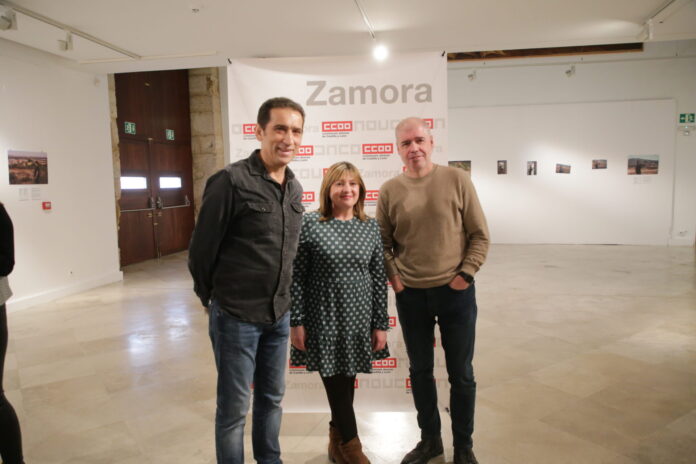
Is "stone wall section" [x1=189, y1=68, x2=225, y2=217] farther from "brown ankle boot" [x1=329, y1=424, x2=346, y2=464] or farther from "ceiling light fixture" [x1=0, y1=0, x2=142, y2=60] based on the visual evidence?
"brown ankle boot" [x1=329, y1=424, x2=346, y2=464]

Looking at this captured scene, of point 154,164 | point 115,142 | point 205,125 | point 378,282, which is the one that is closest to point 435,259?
point 378,282

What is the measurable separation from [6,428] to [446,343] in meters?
2.04

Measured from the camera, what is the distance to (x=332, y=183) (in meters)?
2.15

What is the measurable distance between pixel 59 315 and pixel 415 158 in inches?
209

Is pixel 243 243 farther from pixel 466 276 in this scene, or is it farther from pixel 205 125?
pixel 205 125

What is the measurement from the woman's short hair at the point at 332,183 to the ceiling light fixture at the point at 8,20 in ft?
15.2

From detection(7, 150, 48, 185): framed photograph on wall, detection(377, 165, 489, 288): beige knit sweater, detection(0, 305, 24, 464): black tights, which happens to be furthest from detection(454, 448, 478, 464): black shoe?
detection(7, 150, 48, 185): framed photograph on wall

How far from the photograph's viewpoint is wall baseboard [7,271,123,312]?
5.95 metres

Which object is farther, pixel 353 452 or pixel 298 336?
pixel 353 452

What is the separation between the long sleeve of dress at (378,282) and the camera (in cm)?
226

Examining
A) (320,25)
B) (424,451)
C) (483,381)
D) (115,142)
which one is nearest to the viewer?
(424,451)

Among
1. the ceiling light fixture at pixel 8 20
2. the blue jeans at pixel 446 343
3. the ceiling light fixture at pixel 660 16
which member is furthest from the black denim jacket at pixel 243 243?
the ceiling light fixture at pixel 660 16

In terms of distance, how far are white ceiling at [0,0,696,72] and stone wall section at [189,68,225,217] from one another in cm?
426

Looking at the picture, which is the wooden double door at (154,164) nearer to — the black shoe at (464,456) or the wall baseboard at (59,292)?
the wall baseboard at (59,292)
